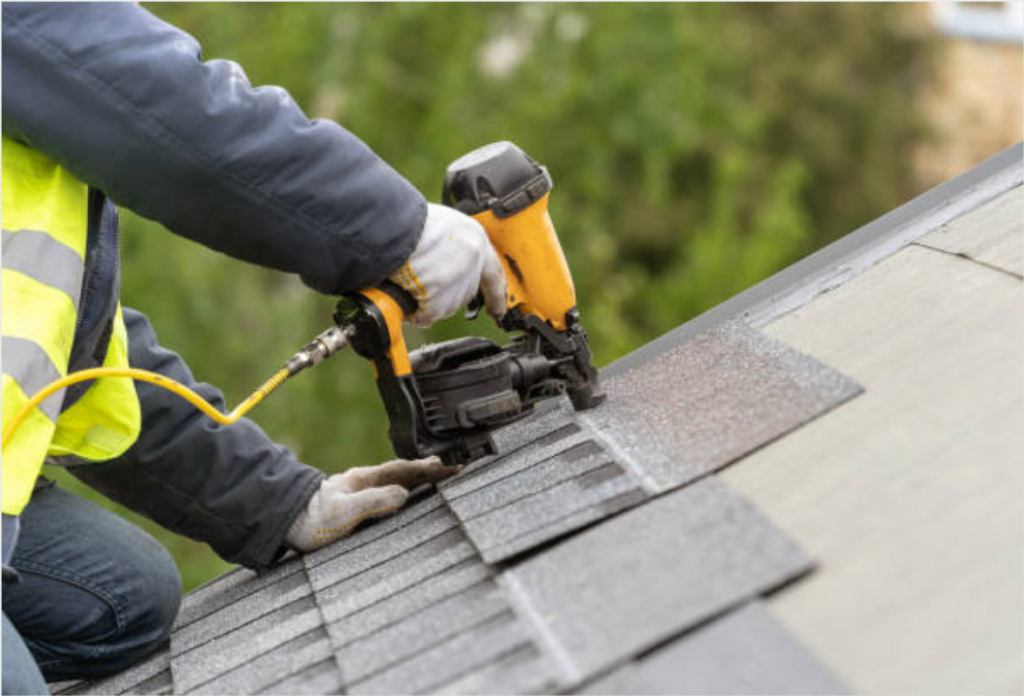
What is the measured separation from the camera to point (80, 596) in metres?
2.51

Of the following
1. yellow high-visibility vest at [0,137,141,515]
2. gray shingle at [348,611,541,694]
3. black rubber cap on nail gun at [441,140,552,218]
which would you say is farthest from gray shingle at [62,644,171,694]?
black rubber cap on nail gun at [441,140,552,218]

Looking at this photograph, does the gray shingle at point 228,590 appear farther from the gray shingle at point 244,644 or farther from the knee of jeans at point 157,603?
the gray shingle at point 244,644

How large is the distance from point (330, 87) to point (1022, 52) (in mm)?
12709

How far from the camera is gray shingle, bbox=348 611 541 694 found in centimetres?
171

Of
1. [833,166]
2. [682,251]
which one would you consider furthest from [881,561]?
[833,166]

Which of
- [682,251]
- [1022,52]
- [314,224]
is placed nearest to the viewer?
[314,224]

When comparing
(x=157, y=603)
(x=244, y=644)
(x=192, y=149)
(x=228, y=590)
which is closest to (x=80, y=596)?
(x=157, y=603)

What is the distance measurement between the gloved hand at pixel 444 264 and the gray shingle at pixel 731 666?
1.01 m

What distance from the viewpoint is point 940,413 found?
192cm

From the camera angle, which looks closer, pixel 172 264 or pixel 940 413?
pixel 940 413

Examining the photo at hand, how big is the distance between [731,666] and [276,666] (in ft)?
2.78

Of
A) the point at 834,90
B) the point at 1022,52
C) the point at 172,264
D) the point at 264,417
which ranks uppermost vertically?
the point at 172,264

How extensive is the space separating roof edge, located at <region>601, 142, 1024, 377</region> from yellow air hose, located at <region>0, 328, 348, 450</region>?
0.76 metres

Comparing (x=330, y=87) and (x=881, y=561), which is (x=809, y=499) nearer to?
(x=881, y=561)
